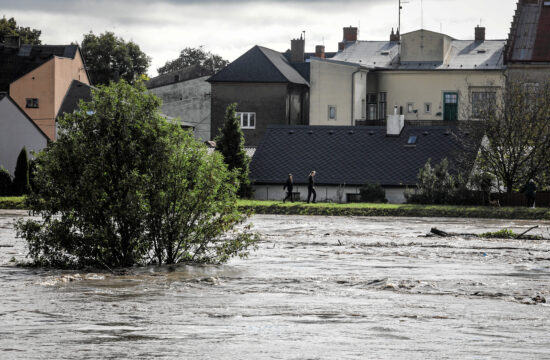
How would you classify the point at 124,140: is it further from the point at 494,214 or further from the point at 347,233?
the point at 494,214

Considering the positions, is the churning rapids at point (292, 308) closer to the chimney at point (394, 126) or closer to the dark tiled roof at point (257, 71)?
the chimney at point (394, 126)

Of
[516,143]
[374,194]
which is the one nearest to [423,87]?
[374,194]

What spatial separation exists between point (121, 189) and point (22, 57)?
65.0 meters

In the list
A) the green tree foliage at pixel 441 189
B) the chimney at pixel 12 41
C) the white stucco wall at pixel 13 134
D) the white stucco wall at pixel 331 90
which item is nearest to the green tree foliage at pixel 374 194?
the green tree foliage at pixel 441 189

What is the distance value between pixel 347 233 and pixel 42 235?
14612 millimetres

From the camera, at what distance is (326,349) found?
12.8 metres

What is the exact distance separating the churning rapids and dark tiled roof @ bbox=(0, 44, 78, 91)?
56.4 metres

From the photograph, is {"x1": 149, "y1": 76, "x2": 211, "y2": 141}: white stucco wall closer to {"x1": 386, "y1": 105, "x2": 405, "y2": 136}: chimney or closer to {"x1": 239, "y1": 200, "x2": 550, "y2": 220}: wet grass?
{"x1": 386, "y1": 105, "x2": 405, "y2": 136}: chimney

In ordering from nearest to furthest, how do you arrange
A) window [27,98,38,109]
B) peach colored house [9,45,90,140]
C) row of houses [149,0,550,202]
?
row of houses [149,0,550,202], peach colored house [9,45,90,140], window [27,98,38,109]

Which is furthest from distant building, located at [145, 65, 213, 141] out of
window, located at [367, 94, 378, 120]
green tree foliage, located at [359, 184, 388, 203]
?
green tree foliage, located at [359, 184, 388, 203]

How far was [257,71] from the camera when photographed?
79438 millimetres

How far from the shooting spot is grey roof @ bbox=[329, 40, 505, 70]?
7462 centimetres

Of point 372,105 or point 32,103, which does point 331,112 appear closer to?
point 372,105

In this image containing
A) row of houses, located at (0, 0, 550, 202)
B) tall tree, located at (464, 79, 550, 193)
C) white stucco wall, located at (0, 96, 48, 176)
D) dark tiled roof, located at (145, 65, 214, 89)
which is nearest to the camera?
tall tree, located at (464, 79, 550, 193)
